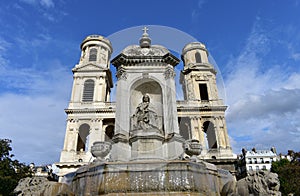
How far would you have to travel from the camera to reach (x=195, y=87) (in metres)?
37.8

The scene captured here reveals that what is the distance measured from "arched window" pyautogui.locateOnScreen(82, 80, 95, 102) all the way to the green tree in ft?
46.8

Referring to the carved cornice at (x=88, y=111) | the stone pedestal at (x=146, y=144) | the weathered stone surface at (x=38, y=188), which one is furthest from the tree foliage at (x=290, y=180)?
the weathered stone surface at (x=38, y=188)

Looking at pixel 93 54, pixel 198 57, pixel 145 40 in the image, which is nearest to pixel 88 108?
pixel 93 54

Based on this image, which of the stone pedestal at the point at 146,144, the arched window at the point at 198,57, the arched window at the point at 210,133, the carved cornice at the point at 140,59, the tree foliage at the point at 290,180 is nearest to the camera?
the stone pedestal at the point at 146,144

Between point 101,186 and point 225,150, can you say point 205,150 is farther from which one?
point 101,186

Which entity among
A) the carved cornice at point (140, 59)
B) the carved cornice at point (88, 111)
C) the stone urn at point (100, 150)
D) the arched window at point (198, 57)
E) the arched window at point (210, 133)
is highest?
the arched window at point (198, 57)

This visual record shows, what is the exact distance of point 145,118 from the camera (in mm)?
10055

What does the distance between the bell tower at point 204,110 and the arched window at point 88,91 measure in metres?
14.6

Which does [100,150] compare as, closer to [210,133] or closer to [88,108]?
[88,108]

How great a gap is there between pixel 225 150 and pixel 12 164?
26.5m

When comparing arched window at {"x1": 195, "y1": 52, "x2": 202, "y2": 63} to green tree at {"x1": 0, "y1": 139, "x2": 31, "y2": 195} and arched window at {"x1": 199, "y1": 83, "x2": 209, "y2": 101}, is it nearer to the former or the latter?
arched window at {"x1": 199, "y1": 83, "x2": 209, "y2": 101}

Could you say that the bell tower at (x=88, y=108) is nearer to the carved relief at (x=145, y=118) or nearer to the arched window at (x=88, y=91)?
the arched window at (x=88, y=91)

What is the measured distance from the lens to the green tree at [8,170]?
64.9 feet

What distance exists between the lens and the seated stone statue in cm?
991
